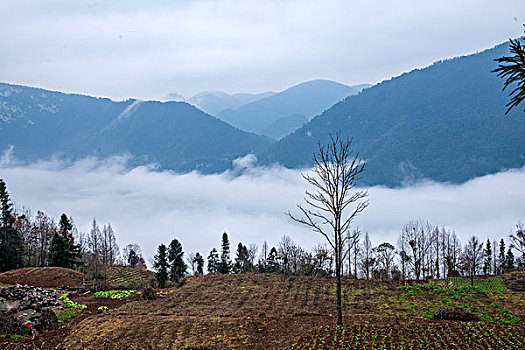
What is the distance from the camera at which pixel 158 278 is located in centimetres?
4159

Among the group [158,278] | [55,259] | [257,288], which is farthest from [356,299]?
[55,259]

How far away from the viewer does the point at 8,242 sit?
168ft

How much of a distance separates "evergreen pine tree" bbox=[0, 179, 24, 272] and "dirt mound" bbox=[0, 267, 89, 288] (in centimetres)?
756

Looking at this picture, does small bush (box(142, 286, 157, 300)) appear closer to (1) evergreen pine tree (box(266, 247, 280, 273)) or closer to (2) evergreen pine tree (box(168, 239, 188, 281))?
(2) evergreen pine tree (box(168, 239, 188, 281))

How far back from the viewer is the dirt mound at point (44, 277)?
38.9m

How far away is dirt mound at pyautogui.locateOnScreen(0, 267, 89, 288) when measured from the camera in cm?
3888

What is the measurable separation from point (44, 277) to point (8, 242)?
1362 centimetres

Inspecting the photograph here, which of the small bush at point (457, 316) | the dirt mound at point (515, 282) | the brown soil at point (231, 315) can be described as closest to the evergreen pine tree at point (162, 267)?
the brown soil at point (231, 315)

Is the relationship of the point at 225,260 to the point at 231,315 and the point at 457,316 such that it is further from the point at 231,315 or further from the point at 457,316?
the point at 457,316

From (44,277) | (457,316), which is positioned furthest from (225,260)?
(457,316)

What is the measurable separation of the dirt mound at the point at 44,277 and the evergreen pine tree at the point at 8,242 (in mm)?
7560

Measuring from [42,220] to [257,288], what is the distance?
64.0 m

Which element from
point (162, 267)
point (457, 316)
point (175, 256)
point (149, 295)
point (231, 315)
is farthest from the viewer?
point (175, 256)

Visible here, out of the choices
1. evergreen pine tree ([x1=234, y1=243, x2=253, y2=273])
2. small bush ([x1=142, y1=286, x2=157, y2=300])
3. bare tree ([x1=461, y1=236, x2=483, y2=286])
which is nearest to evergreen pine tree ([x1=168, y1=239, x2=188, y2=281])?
evergreen pine tree ([x1=234, y1=243, x2=253, y2=273])
